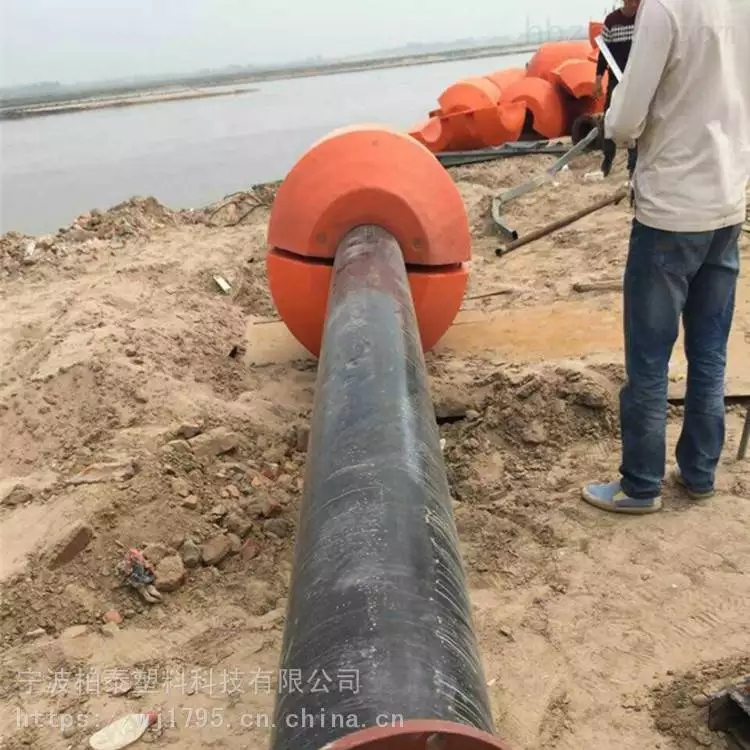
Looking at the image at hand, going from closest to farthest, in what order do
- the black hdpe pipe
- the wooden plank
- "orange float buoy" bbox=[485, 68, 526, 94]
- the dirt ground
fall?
the black hdpe pipe < the dirt ground < the wooden plank < "orange float buoy" bbox=[485, 68, 526, 94]

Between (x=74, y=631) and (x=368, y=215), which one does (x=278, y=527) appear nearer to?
(x=74, y=631)

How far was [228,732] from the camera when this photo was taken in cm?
212

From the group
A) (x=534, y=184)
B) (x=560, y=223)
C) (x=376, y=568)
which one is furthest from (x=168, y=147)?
(x=376, y=568)

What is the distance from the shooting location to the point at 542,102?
33.9 feet

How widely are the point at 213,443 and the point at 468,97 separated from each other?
7.77 meters

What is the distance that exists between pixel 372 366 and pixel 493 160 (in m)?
8.00

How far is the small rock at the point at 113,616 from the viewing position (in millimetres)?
2543

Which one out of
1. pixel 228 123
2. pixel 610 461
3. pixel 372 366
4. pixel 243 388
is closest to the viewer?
pixel 372 366

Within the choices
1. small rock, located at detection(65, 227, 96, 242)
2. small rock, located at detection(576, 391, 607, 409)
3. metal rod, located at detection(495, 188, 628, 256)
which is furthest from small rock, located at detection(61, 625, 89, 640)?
small rock, located at detection(65, 227, 96, 242)

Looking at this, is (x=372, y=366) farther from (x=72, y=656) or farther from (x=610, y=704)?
(x=72, y=656)

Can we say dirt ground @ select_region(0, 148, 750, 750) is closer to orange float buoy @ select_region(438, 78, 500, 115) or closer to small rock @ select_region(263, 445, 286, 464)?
small rock @ select_region(263, 445, 286, 464)

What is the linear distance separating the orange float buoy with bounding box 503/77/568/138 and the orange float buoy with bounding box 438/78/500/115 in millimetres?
374

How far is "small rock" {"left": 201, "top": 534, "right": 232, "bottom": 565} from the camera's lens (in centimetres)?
275

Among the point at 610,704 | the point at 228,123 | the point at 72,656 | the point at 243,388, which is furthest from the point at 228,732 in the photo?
the point at 228,123
